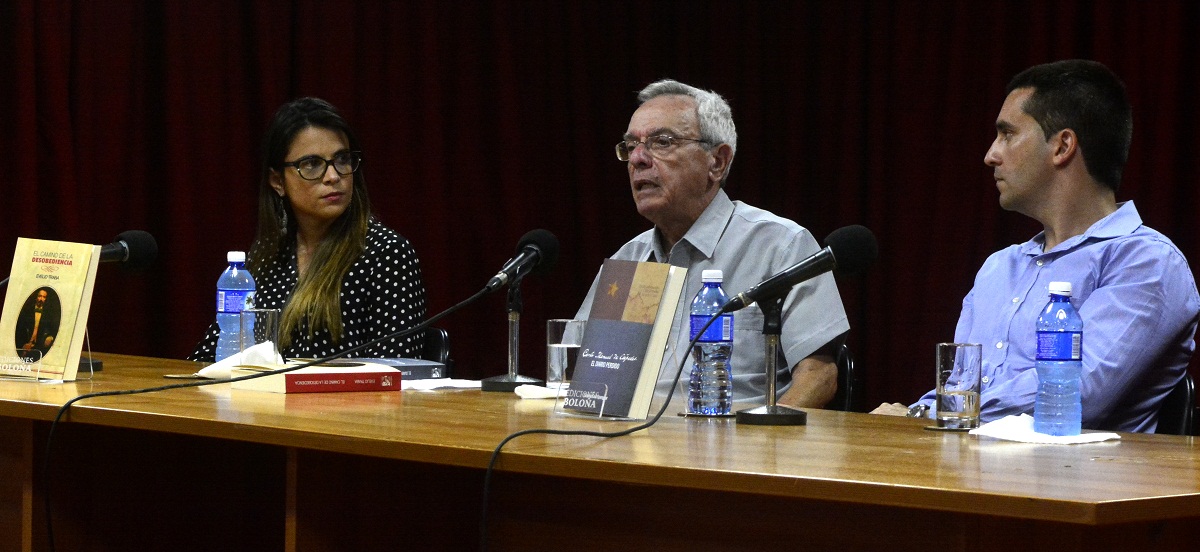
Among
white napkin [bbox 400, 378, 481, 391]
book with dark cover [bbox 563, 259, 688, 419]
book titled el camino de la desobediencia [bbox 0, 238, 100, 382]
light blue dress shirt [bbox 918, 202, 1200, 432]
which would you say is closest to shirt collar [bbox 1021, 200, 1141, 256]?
light blue dress shirt [bbox 918, 202, 1200, 432]

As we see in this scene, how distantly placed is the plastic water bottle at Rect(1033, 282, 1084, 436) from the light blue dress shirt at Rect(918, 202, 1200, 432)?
0.30 meters

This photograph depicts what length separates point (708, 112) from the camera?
291 cm

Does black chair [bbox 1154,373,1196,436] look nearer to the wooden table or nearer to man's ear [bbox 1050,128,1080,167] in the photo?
the wooden table

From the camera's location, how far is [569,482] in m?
1.74

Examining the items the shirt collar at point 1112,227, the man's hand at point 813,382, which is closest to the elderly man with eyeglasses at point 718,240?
the man's hand at point 813,382

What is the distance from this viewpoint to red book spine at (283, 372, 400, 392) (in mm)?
2129

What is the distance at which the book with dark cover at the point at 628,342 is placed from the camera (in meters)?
1.74

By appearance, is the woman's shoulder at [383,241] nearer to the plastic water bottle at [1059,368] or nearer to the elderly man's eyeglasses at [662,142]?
the elderly man's eyeglasses at [662,142]

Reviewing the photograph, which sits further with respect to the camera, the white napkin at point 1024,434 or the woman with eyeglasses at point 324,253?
the woman with eyeglasses at point 324,253

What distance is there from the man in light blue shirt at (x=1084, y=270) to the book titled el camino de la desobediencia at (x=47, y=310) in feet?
4.70

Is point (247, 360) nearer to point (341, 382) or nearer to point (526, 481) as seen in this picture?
point (341, 382)

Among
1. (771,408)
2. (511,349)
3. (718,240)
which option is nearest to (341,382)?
(511,349)

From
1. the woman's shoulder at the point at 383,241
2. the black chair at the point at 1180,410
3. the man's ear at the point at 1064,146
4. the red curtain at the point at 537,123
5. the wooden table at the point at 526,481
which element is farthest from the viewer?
the red curtain at the point at 537,123

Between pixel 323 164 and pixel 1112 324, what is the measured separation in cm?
A: 188
